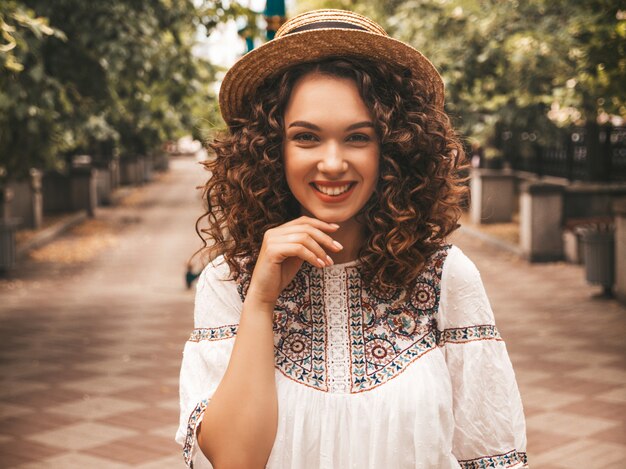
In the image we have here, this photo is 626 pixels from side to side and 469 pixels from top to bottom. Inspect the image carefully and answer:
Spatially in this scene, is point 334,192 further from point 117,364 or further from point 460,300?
Result: point 117,364

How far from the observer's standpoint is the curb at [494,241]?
1626 cm

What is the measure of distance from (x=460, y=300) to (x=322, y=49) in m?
0.63

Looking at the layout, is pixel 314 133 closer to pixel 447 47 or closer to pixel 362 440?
pixel 362 440

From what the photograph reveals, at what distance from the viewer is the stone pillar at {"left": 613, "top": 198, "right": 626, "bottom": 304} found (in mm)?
10812

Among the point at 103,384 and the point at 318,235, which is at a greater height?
the point at 318,235

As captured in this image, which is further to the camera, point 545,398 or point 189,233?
point 189,233

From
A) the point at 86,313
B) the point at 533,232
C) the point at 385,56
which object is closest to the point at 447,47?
Result: the point at 533,232

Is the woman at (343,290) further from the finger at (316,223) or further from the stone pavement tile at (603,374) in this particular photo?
the stone pavement tile at (603,374)

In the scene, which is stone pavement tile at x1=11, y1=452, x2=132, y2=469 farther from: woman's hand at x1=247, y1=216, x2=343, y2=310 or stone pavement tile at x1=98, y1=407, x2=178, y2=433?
woman's hand at x1=247, y1=216, x2=343, y2=310

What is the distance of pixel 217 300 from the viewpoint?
6.69 ft

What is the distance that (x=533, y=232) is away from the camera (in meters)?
15.0

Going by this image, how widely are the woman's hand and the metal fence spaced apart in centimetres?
1442

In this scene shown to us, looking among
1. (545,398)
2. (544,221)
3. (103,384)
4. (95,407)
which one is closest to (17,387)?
(103,384)

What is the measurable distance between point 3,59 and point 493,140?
53.9ft
